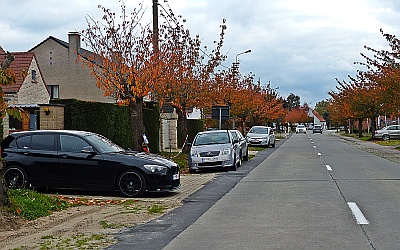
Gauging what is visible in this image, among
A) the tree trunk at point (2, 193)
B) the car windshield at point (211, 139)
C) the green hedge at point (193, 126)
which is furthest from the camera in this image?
the green hedge at point (193, 126)

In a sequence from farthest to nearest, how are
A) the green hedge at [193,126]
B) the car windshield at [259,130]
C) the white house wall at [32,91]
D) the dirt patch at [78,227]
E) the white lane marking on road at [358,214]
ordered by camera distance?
1. the car windshield at [259,130]
2. the green hedge at [193,126]
3. the white house wall at [32,91]
4. the white lane marking on road at [358,214]
5. the dirt patch at [78,227]

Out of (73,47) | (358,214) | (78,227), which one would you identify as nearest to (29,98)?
(73,47)

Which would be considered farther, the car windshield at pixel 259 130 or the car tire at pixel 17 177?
the car windshield at pixel 259 130

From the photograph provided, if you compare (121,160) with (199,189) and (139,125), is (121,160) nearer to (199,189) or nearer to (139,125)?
(199,189)

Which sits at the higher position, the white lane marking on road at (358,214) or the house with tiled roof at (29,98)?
the house with tiled roof at (29,98)

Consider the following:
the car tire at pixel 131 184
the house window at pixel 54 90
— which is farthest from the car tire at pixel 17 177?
the house window at pixel 54 90

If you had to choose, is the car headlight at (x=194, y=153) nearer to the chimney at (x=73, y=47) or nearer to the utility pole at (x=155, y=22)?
the utility pole at (x=155, y=22)

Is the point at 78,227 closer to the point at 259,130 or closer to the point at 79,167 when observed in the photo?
the point at 79,167

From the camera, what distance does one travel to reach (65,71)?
46406 mm

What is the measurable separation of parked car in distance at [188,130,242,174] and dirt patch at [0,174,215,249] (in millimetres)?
7450

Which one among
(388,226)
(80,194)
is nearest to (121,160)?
(80,194)

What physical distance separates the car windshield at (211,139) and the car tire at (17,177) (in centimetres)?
905

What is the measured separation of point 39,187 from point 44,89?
1963 cm

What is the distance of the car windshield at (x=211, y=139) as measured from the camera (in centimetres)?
2172
